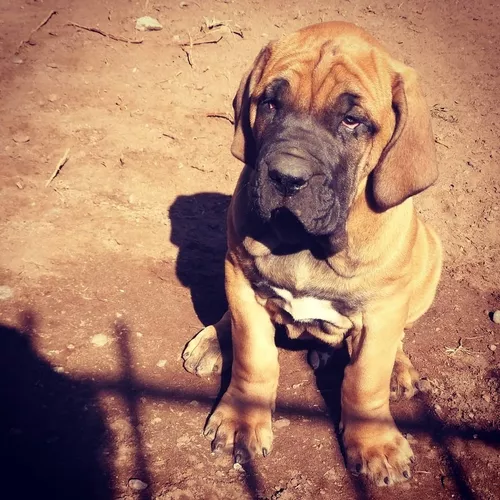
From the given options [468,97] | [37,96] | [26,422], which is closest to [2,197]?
[37,96]

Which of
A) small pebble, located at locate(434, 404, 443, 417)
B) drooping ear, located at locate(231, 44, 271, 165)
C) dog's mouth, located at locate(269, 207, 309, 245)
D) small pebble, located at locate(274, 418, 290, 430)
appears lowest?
small pebble, located at locate(274, 418, 290, 430)

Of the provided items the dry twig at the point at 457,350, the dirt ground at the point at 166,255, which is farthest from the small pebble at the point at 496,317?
the dry twig at the point at 457,350

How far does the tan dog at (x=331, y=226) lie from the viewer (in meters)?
2.37

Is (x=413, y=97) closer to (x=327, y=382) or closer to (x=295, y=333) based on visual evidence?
(x=295, y=333)

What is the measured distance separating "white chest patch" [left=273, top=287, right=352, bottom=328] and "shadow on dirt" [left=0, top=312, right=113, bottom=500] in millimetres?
1207

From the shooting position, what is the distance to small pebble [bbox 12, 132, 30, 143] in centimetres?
518

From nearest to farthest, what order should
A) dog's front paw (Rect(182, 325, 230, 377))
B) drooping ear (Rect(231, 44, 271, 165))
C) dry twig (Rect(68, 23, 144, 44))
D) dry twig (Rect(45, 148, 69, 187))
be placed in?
drooping ear (Rect(231, 44, 271, 165))
dog's front paw (Rect(182, 325, 230, 377))
dry twig (Rect(45, 148, 69, 187))
dry twig (Rect(68, 23, 144, 44))

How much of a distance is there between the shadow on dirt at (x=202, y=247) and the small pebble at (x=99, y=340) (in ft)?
2.28

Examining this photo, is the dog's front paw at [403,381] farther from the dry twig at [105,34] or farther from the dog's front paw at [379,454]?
the dry twig at [105,34]

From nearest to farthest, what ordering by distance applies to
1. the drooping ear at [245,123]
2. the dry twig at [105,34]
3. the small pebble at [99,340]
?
the drooping ear at [245,123] → the small pebble at [99,340] → the dry twig at [105,34]

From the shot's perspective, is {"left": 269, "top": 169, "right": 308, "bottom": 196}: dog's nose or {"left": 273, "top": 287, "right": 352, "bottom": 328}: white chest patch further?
{"left": 273, "top": 287, "right": 352, "bottom": 328}: white chest patch

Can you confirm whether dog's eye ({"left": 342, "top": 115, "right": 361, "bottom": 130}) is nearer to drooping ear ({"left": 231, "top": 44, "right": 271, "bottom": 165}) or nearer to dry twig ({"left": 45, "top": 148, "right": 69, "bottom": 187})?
drooping ear ({"left": 231, "top": 44, "right": 271, "bottom": 165})

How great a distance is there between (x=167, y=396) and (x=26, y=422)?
0.78 metres

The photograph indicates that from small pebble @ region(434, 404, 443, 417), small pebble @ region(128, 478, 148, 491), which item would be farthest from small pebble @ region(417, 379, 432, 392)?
small pebble @ region(128, 478, 148, 491)
